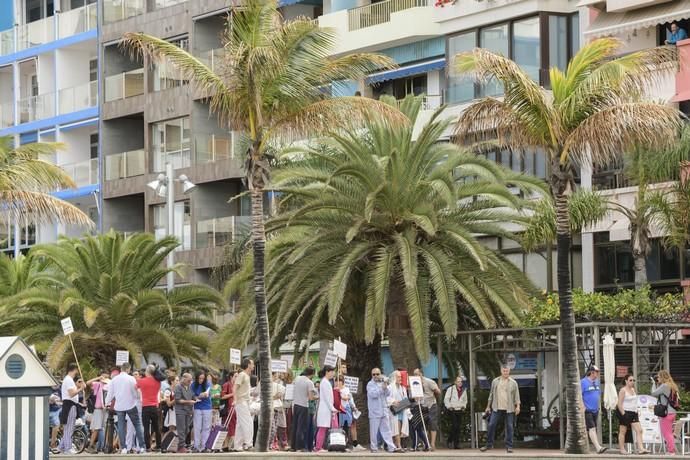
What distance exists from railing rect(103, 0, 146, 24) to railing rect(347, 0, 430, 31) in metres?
12.6

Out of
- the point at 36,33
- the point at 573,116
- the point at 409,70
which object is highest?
the point at 36,33

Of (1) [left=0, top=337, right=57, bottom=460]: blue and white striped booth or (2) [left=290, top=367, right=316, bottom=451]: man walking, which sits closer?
(1) [left=0, top=337, right=57, bottom=460]: blue and white striped booth

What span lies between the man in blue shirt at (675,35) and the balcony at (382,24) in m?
9.65

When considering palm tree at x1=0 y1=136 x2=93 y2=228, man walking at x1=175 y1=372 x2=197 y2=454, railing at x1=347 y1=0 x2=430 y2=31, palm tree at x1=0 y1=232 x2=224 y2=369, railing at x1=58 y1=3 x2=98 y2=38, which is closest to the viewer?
man walking at x1=175 y1=372 x2=197 y2=454

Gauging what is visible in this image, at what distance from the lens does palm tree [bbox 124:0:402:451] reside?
33.0 meters

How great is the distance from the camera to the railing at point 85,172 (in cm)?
6850

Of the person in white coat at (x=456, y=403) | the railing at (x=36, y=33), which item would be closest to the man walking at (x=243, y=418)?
the person in white coat at (x=456, y=403)

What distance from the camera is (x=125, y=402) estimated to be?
35469 mm

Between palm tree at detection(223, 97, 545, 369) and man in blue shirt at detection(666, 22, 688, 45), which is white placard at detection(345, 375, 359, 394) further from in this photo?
man in blue shirt at detection(666, 22, 688, 45)

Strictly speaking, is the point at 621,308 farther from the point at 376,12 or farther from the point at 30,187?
the point at 376,12

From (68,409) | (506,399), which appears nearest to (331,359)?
(506,399)

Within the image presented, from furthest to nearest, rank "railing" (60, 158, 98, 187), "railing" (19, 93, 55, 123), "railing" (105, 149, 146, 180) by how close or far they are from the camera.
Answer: "railing" (19, 93, 55, 123) → "railing" (60, 158, 98, 187) → "railing" (105, 149, 146, 180)

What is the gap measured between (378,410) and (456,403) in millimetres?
3270

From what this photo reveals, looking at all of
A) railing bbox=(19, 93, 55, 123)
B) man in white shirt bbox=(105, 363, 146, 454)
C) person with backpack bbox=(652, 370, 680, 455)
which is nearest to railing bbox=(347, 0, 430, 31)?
railing bbox=(19, 93, 55, 123)
